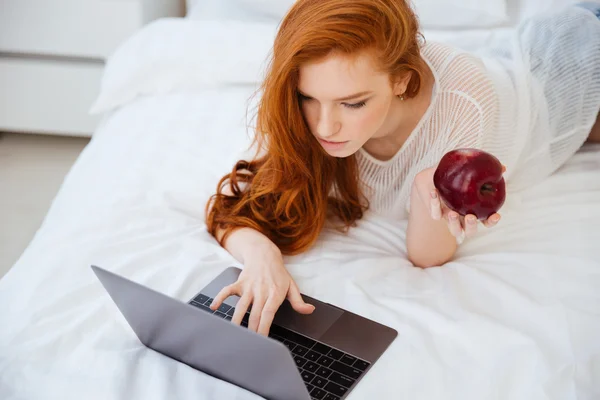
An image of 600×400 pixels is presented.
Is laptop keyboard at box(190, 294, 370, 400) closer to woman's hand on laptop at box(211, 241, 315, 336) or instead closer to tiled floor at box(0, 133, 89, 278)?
woman's hand on laptop at box(211, 241, 315, 336)

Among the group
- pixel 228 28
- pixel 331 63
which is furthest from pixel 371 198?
pixel 228 28

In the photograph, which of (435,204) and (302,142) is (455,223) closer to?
(435,204)

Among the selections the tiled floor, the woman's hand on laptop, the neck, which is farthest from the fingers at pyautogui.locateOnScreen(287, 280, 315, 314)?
the tiled floor

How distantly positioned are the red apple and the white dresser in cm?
157

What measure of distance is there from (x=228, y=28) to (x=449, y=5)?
0.67 metres

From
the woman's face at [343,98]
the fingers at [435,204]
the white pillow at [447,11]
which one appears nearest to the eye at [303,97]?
the woman's face at [343,98]

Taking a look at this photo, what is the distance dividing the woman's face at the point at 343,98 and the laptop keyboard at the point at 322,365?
0.33 metres

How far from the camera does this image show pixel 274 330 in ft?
3.73

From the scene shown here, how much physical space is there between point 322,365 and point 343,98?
1.40 ft

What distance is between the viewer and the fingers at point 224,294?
115 centimetres

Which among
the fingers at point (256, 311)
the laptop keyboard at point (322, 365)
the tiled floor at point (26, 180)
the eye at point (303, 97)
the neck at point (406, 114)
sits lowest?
the tiled floor at point (26, 180)

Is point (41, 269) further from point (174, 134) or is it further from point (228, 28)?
point (228, 28)

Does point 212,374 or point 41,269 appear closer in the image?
point 212,374

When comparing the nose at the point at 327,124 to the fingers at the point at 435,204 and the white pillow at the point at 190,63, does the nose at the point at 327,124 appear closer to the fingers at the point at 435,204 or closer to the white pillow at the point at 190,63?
the fingers at the point at 435,204
